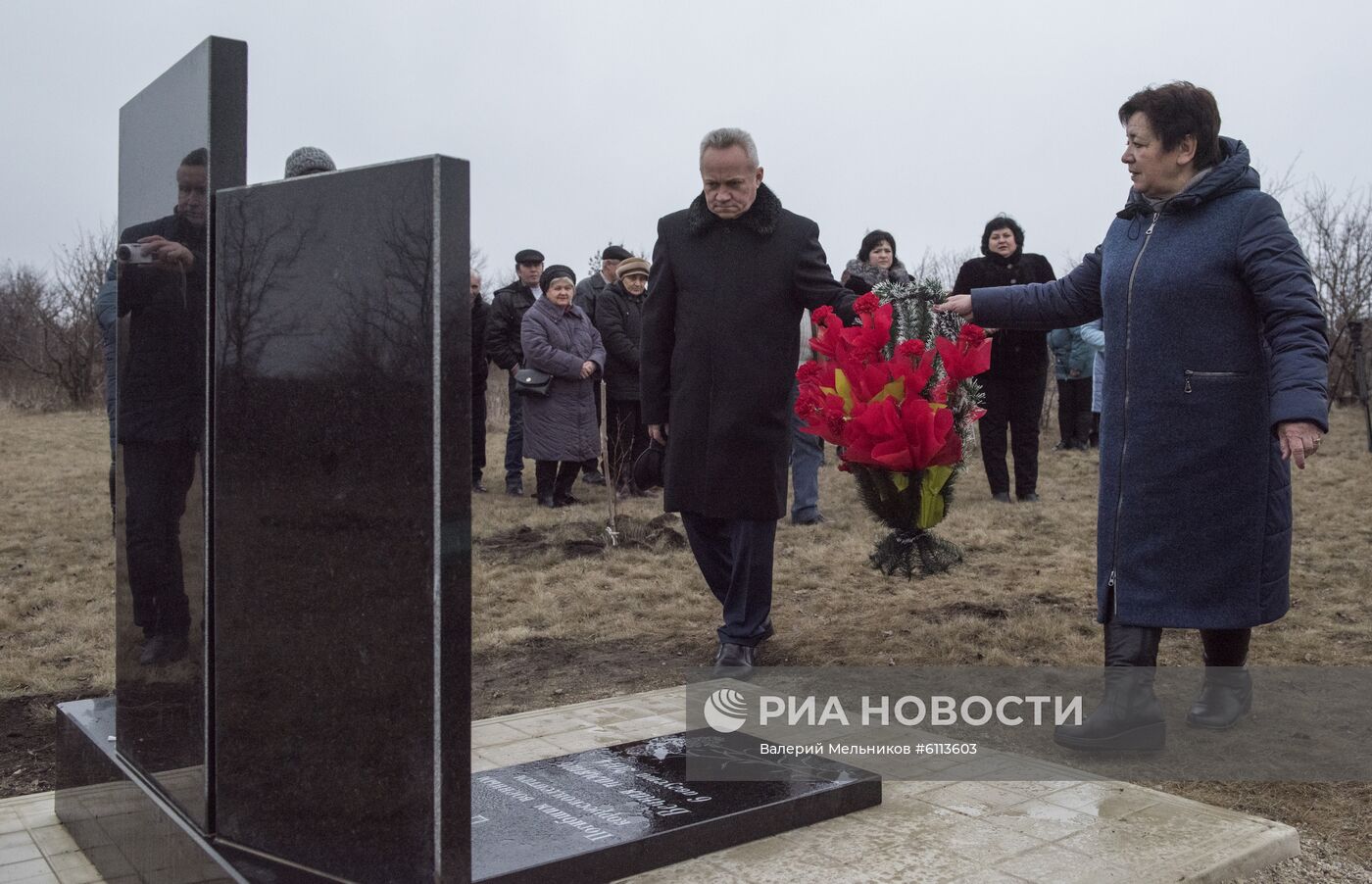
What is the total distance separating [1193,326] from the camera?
3.53 meters

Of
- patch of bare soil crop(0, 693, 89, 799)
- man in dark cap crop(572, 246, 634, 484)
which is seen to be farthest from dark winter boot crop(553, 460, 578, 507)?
patch of bare soil crop(0, 693, 89, 799)

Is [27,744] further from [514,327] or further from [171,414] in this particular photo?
[514,327]

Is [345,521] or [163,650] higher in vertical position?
[345,521]

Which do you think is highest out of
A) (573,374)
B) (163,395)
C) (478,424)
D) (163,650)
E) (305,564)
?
(573,374)

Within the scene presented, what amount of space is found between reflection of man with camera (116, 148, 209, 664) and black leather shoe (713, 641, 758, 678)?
222 centimetres

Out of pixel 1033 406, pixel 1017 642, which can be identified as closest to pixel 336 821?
pixel 1017 642

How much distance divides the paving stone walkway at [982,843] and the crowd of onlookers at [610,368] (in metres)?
4.29

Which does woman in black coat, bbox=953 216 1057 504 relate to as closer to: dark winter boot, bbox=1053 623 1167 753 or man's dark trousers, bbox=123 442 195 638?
dark winter boot, bbox=1053 623 1167 753

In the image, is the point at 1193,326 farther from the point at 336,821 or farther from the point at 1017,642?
the point at 336,821

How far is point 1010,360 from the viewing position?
332 inches

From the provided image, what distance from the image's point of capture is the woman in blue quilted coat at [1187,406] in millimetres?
3512

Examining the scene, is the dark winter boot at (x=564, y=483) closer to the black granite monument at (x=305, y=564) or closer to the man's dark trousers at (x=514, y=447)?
the man's dark trousers at (x=514, y=447)

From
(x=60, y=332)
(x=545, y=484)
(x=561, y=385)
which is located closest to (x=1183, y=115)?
(x=561, y=385)

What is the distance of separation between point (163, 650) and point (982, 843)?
1.92 metres
